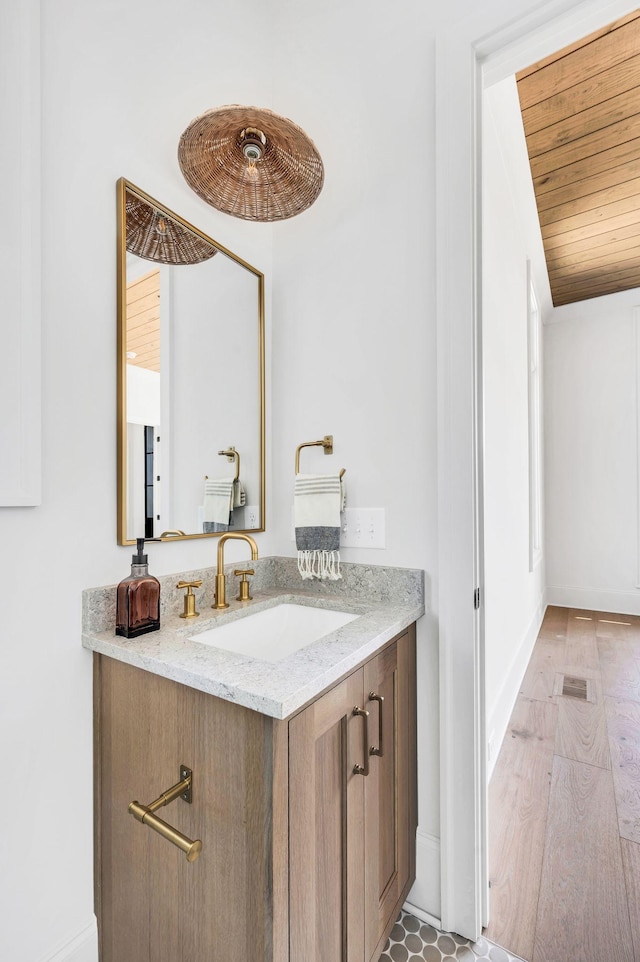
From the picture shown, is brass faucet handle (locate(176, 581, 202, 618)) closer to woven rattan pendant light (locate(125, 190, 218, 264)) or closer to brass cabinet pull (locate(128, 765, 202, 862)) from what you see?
brass cabinet pull (locate(128, 765, 202, 862))

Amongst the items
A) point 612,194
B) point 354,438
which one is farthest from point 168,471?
point 612,194

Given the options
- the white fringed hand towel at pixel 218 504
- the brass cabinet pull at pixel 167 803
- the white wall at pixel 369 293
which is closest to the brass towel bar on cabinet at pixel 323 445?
the white wall at pixel 369 293

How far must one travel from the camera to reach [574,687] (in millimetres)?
2576

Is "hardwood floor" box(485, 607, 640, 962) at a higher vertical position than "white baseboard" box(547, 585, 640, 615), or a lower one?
lower

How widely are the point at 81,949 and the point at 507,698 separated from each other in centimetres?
191

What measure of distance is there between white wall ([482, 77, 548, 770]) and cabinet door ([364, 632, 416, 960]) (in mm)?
451

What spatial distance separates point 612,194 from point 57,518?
3428 millimetres

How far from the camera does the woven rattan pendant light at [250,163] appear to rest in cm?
117

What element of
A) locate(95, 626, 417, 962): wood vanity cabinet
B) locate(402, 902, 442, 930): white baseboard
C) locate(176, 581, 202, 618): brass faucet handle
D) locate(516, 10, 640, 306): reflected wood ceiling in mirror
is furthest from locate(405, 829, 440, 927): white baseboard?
locate(516, 10, 640, 306): reflected wood ceiling in mirror

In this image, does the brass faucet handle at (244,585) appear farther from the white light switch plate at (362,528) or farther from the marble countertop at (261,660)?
the white light switch plate at (362,528)

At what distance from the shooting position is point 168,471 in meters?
1.30

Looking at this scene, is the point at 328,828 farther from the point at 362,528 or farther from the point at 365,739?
the point at 362,528

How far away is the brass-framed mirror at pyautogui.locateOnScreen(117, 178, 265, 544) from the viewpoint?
118 cm

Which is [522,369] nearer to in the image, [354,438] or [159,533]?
[354,438]
